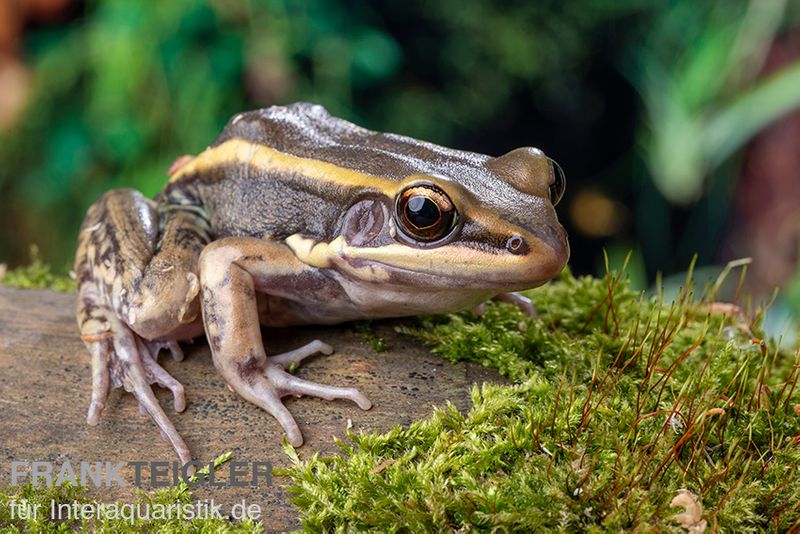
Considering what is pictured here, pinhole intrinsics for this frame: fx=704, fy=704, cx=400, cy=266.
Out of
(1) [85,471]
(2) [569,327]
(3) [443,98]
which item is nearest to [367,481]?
(1) [85,471]

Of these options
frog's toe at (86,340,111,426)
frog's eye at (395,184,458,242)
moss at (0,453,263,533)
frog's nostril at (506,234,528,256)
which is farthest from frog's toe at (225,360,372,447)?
frog's nostril at (506,234,528,256)

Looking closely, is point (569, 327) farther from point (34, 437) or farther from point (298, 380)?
point (34, 437)

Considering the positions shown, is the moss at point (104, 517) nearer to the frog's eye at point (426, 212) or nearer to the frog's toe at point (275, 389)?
the frog's toe at point (275, 389)

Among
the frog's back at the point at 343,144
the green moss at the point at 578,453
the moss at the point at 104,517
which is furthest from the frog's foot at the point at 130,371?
the frog's back at the point at 343,144

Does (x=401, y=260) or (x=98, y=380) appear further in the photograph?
(x=98, y=380)

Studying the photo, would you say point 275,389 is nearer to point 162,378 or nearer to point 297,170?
point 162,378

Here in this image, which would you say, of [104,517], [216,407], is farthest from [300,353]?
[104,517]

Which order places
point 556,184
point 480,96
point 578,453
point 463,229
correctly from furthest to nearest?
point 480,96
point 556,184
point 463,229
point 578,453

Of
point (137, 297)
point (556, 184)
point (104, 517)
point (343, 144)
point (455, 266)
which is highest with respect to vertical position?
point (343, 144)
